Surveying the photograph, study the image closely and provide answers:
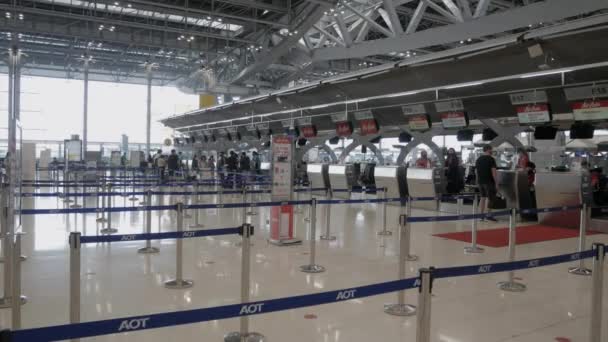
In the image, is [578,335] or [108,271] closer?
[578,335]

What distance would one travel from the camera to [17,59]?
432 centimetres

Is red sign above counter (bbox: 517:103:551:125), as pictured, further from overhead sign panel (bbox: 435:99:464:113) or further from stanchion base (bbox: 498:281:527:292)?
stanchion base (bbox: 498:281:527:292)

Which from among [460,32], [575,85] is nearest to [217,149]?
[460,32]

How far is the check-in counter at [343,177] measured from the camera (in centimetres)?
1734

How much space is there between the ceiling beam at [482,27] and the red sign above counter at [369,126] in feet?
7.26

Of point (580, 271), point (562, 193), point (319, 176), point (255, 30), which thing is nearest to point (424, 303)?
point (580, 271)

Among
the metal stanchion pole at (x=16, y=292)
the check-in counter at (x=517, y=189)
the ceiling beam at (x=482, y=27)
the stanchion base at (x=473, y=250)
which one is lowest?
the stanchion base at (x=473, y=250)

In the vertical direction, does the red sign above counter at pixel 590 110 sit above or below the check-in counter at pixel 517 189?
above

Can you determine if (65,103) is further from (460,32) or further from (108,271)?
(108,271)

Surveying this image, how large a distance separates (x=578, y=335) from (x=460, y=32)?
34.3 ft

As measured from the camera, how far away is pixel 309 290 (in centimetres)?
555

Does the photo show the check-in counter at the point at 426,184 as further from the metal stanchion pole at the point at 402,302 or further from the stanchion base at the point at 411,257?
the metal stanchion pole at the point at 402,302

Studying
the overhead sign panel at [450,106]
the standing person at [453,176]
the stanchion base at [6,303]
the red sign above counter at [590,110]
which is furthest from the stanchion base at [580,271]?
the standing person at [453,176]

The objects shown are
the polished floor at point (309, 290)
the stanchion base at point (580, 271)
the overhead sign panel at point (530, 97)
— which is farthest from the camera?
the overhead sign panel at point (530, 97)
